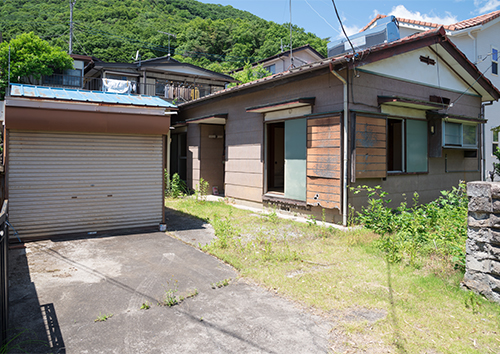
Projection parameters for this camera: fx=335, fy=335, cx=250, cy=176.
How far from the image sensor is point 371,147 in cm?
738

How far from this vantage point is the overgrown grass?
283 centimetres

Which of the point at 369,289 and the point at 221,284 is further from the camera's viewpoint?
the point at 221,284

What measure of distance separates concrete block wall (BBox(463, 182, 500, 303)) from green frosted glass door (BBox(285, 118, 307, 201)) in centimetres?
462

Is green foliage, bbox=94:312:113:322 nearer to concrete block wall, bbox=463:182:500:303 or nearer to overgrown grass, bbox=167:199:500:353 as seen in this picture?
overgrown grass, bbox=167:199:500:353

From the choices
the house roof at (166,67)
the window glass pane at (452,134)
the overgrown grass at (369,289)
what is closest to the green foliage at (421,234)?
the overgrown grass at (369,289)

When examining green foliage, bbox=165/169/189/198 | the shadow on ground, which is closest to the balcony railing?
green foliage, bbox=165/169/189/198

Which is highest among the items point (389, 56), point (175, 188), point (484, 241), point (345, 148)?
point (389, 56)

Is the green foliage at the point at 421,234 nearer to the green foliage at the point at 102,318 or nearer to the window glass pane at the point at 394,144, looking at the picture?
the green foliage at the point at 102,318

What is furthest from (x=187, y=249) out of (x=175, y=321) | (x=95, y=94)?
(x=95, y=94)

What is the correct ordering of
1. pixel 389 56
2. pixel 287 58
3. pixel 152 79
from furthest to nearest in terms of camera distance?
pixel 287 58
pixel 152 79
pixel 389 56

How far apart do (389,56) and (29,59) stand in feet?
77.6

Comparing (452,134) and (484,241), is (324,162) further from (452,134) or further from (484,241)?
(452,134)

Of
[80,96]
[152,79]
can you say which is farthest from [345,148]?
[152,79]

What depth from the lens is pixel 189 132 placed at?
12852 mm
